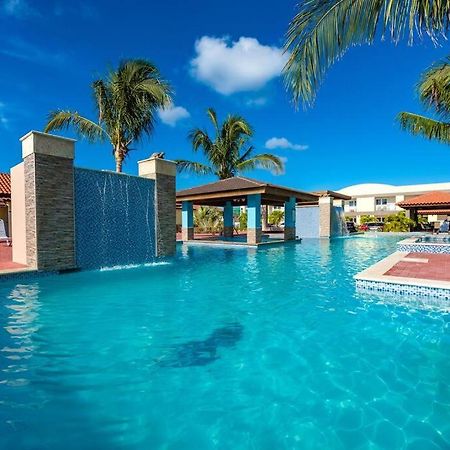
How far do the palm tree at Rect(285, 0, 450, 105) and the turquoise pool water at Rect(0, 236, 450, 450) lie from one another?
13.7 ft

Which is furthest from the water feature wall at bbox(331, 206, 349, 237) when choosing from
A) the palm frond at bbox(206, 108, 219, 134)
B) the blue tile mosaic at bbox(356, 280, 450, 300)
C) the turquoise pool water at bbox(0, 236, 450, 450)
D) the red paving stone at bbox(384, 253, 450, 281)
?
the turquoise pool water at bbox(0, 236, 450, 450)

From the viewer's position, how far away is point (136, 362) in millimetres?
4273

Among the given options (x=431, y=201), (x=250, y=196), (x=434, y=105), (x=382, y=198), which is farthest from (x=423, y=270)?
(x=382, y=198)

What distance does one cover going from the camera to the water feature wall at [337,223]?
29.6m

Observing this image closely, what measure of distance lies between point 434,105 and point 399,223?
2114 centimetres

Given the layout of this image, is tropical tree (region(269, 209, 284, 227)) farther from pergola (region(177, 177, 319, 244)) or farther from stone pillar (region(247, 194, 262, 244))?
stone pillar (region(247, 194, 262, 244))

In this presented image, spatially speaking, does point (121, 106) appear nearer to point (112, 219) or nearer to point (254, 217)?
point (112, 219)

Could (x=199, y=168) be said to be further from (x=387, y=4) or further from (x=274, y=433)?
(x=274, y=433)

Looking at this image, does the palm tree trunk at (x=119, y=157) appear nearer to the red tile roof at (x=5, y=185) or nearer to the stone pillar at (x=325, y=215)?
the red tile roof at (x=5, y=185)

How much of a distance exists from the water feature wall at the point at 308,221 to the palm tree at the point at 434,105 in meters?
13.3

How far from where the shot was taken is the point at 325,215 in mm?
28641

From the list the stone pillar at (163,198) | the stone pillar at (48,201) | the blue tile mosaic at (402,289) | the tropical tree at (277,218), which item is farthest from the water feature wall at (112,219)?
the tropical tree at (277,218)

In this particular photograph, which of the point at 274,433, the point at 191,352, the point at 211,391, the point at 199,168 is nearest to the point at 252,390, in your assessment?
the point at 211,391

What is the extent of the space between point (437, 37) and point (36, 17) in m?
14.7
